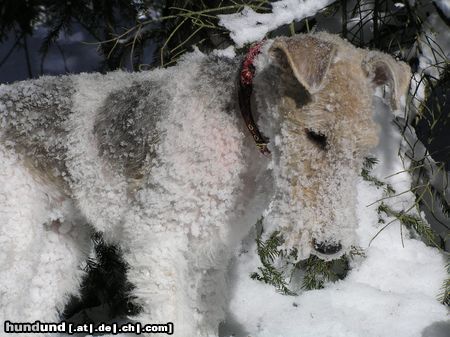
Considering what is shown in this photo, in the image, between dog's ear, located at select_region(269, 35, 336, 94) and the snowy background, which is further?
the snowy background

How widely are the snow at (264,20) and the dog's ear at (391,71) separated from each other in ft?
2.92

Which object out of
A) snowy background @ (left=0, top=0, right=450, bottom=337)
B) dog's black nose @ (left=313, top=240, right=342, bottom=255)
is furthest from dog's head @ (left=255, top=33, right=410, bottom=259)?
snowy background @ (left=0, top=0, right=450, bottom=337)

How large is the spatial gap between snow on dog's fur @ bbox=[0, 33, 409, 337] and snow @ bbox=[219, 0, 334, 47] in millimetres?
470

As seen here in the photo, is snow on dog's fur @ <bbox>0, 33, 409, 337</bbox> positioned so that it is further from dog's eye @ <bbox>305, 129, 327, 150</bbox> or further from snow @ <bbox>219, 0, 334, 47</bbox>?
snow @ <bbox>219, 0, 334, 47</bbox>

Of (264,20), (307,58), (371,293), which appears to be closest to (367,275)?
(371,293)

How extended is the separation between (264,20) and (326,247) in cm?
160

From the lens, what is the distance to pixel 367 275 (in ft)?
13.5

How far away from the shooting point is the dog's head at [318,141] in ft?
7.88

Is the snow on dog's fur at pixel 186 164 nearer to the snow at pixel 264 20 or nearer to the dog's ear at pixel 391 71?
the dog's ear at pixel 391 71

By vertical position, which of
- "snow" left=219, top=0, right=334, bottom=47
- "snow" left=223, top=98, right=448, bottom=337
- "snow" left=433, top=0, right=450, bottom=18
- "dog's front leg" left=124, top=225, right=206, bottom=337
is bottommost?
"snow" left=223, top=98, right=448, bottom=337

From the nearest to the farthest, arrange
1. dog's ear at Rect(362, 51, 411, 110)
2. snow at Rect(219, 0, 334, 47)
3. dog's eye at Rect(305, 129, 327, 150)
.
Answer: dog's eye at Rect(305, 129, 327, 150) < dog's ear at Rect(362, 51, 411, 110) < snow at Rect(219, 0, 334, 47)

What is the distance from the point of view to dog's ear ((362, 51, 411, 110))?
2.60 meters

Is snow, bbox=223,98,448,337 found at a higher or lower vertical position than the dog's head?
lower

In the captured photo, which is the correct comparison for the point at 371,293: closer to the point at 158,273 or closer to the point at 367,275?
the point at 367,275
